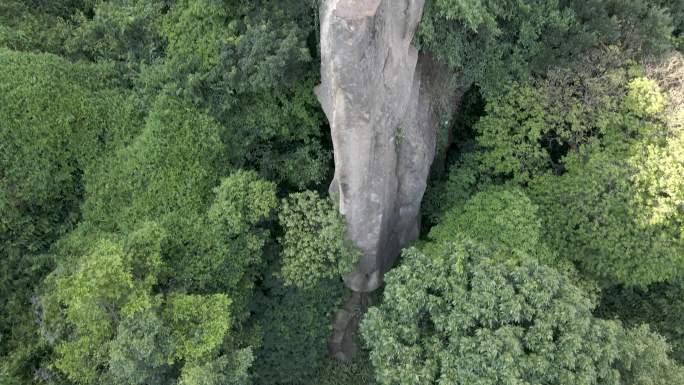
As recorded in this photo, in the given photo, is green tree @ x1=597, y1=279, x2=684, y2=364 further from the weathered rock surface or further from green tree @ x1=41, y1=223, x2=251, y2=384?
green tree @ x1=41, y1=223, x2=251, y2=384

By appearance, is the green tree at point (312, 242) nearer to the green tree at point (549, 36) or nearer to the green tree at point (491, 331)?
the green tree at point (491, 331)

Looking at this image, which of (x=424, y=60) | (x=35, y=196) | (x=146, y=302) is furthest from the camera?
(x=424, y=60)

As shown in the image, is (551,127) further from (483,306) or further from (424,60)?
(483,306)

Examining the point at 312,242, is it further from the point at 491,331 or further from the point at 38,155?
the point at 38,155

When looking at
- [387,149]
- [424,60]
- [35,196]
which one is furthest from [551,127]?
[35,196]

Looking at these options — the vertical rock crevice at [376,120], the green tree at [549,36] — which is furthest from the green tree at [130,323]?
the green tree at [549,36]

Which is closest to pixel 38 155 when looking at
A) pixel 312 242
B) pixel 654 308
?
pixel 312 242

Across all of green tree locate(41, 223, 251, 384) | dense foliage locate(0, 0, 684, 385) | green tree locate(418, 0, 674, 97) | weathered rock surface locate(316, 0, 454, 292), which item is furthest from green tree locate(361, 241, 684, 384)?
green tree locate(418, 0, 674, 97)
